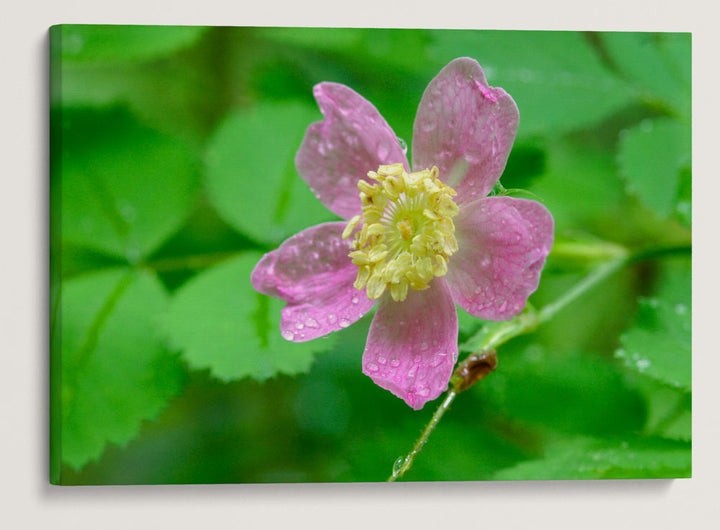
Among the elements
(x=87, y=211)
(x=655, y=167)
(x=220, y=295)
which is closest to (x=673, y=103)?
(x=655, y=167)

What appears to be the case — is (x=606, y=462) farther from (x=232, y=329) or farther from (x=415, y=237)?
(x=232, y=329)

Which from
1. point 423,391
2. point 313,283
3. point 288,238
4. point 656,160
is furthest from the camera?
point 656,160

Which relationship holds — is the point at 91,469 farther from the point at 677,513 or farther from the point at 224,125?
the point at 677,513

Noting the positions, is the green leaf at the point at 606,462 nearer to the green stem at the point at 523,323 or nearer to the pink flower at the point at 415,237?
the green stem at the point at 523,323

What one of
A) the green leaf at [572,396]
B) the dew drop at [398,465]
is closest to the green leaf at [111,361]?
the dew drop at [398,465]

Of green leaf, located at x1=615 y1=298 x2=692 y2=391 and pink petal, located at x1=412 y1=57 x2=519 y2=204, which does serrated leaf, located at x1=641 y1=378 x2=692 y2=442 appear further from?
pink petal, located at x1=412 y1=57 x2=519 y2=204

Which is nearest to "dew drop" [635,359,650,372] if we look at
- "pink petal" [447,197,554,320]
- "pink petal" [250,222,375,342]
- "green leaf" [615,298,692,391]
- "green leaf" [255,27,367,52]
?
"green leaf" [615,298,692,391]

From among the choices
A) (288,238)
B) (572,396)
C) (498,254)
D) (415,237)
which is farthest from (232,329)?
(572,396)
